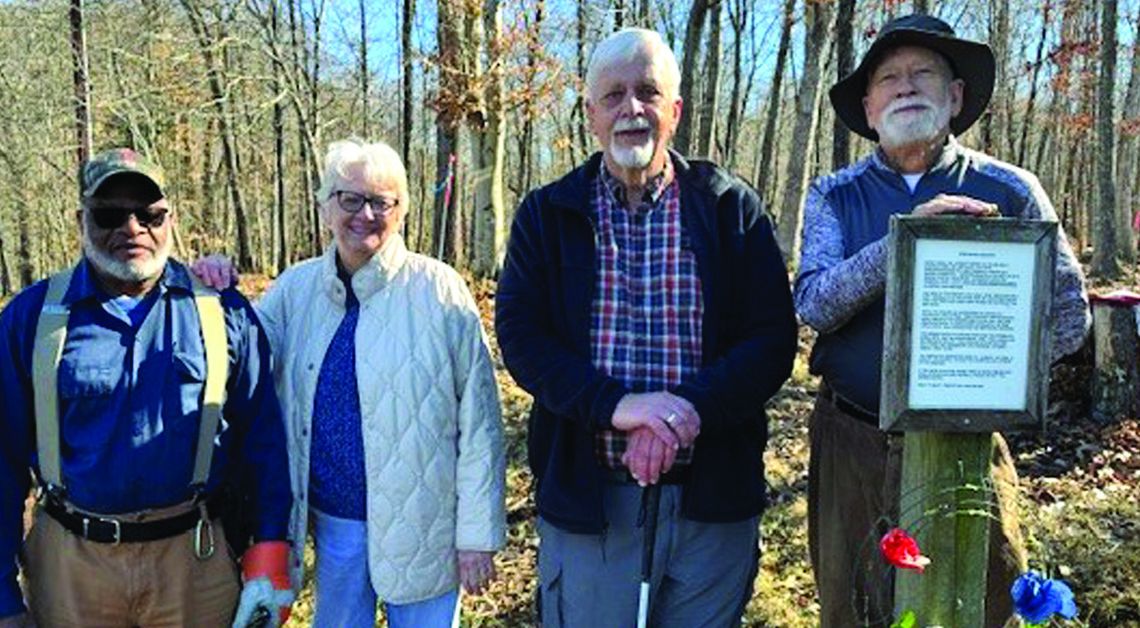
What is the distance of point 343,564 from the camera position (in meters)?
3.12

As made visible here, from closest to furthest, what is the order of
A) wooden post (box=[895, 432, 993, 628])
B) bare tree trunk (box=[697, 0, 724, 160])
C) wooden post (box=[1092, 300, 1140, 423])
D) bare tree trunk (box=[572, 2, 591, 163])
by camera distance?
wooden post (box=[895, 432, 993, 628]) → wooden post (box=[1092, 300, 1140, 423]) → bare tree trunk (box=[572, 2, 591, 163]) → bare tree trunk (box=[697, 0, 724, 160])

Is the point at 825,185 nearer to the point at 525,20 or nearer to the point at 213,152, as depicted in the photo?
the point at 525,20

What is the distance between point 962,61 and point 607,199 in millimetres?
1150

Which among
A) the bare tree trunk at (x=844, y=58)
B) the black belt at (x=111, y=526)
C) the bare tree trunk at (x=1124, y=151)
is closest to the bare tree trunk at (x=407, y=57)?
the bare tree trunk at (x=844, y=58)

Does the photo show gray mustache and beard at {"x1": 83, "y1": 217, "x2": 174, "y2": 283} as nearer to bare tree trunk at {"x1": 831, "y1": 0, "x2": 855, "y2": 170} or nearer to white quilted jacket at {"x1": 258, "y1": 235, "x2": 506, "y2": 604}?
white quilted jacket at {"x1": 258, "y1": 235, "x2": 506, "y2": 604}

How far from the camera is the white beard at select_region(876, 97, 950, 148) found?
2.66 m

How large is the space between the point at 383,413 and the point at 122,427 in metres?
0.77

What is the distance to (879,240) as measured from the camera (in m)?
2.58

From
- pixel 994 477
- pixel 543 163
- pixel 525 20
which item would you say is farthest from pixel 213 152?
pixel 994 477

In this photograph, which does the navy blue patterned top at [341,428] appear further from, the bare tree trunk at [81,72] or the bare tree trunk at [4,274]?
the bare tree trunk at [4,274]

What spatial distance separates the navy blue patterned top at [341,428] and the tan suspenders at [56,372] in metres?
0.36

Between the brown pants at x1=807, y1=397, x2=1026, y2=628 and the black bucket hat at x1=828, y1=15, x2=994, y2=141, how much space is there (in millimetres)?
1034

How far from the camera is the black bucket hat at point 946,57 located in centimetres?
268

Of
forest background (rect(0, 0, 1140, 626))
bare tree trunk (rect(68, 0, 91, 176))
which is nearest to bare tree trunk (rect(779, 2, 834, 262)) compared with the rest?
forest background (rect(0, 0, 1140, 626))
